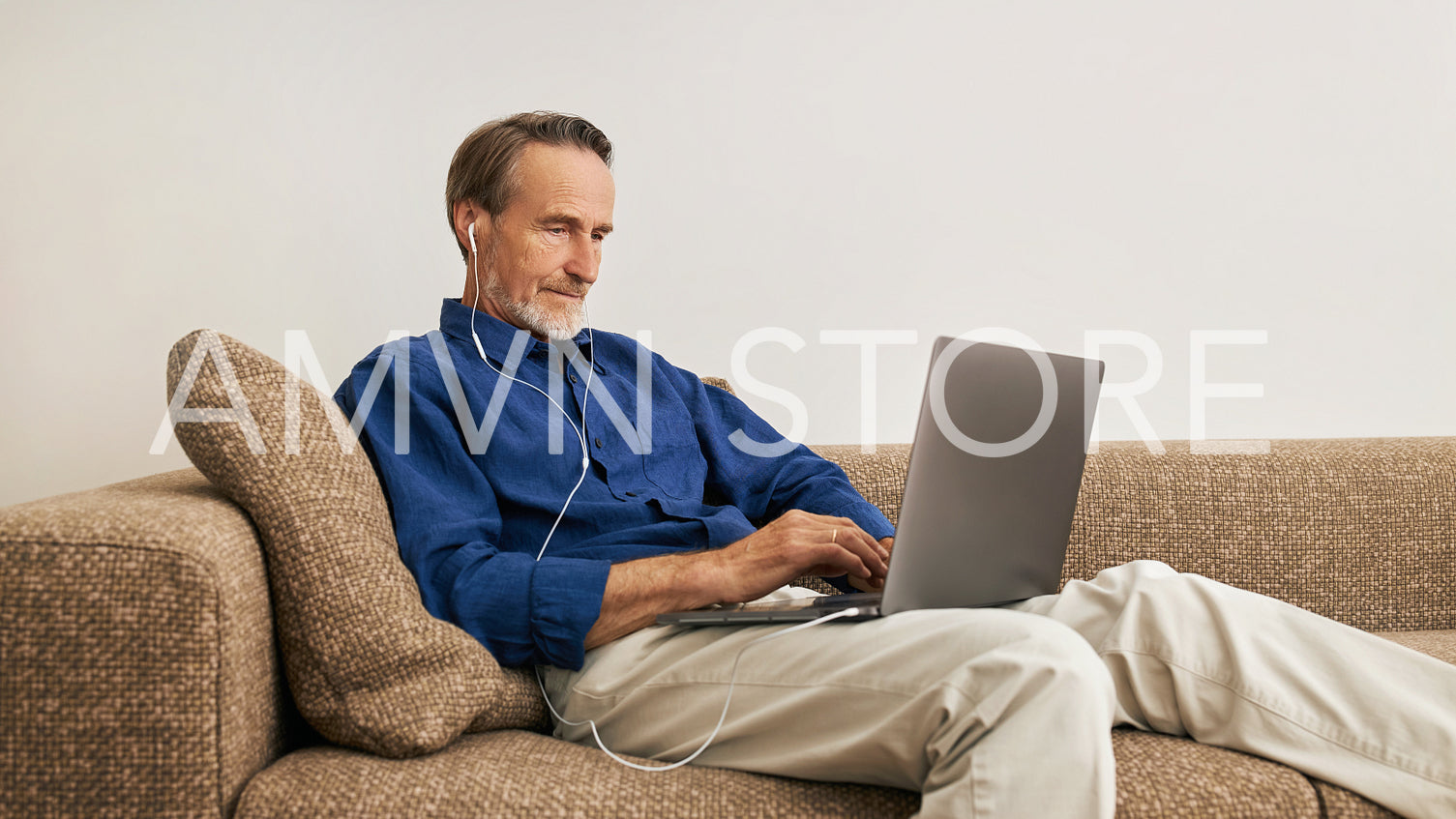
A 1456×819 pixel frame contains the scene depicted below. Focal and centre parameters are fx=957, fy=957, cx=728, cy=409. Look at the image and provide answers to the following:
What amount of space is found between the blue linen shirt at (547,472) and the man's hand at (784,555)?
0.50ft

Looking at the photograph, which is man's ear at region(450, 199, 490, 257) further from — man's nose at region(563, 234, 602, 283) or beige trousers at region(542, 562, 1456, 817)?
beige trousers at region(542, 562, 1456, 817)

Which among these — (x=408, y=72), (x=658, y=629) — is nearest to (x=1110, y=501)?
(x=658, y=629)

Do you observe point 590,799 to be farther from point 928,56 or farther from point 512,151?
point 928,56

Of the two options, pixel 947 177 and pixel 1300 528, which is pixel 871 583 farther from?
pixel 947 177

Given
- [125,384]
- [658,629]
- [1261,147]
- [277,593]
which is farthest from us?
[1261,147]

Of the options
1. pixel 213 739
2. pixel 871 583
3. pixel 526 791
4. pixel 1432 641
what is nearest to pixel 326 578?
pixel 213 739

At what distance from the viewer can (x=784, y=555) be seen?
1.19 meters

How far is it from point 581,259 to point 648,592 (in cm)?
63

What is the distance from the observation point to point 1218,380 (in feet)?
7.05

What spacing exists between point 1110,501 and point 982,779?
977mm

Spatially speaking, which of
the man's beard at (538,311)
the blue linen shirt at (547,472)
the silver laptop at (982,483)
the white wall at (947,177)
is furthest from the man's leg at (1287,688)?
the white wall at (947,177)

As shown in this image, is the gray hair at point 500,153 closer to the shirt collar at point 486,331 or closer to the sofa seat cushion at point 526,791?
the shirt collar at point 486,331

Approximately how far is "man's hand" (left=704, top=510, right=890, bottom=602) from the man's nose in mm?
563

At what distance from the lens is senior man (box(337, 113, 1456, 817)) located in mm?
879
